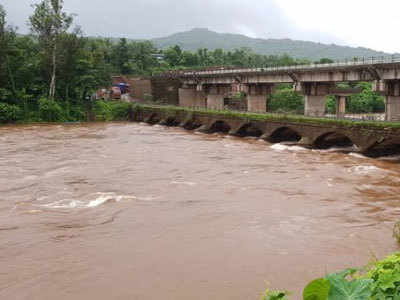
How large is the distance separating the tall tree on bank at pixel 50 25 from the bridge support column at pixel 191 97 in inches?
877

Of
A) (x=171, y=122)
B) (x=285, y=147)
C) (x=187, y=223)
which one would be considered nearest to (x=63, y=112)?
(x=171, y=122)

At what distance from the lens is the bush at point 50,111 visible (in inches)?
2496

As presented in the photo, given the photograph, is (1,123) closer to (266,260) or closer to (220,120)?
(220,120)

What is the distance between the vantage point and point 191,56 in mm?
120625

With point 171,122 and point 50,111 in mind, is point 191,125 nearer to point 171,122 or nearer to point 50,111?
point 171,122

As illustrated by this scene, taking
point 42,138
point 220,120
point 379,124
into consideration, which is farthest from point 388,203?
point 42,138

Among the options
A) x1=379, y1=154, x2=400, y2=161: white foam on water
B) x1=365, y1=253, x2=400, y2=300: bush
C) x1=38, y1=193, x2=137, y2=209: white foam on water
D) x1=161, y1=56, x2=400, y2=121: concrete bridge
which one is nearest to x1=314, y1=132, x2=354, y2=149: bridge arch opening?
x1=161, y1=56, x2=400, y2=121: concrete bridge

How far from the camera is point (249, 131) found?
46500 mm

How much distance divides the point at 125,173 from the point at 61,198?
6375 millimetres

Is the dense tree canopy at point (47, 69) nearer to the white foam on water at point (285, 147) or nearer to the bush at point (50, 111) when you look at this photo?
the bush at point (50, 111)

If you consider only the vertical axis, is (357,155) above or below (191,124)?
below

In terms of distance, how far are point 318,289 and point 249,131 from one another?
140 ft

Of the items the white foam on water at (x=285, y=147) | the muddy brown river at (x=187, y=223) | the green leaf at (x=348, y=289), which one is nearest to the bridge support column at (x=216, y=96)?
the white foam on water at (x=285, y=147)

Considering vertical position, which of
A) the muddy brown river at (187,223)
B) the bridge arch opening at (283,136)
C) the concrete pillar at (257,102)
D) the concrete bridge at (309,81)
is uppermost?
the concrete bridge at (309,81)
